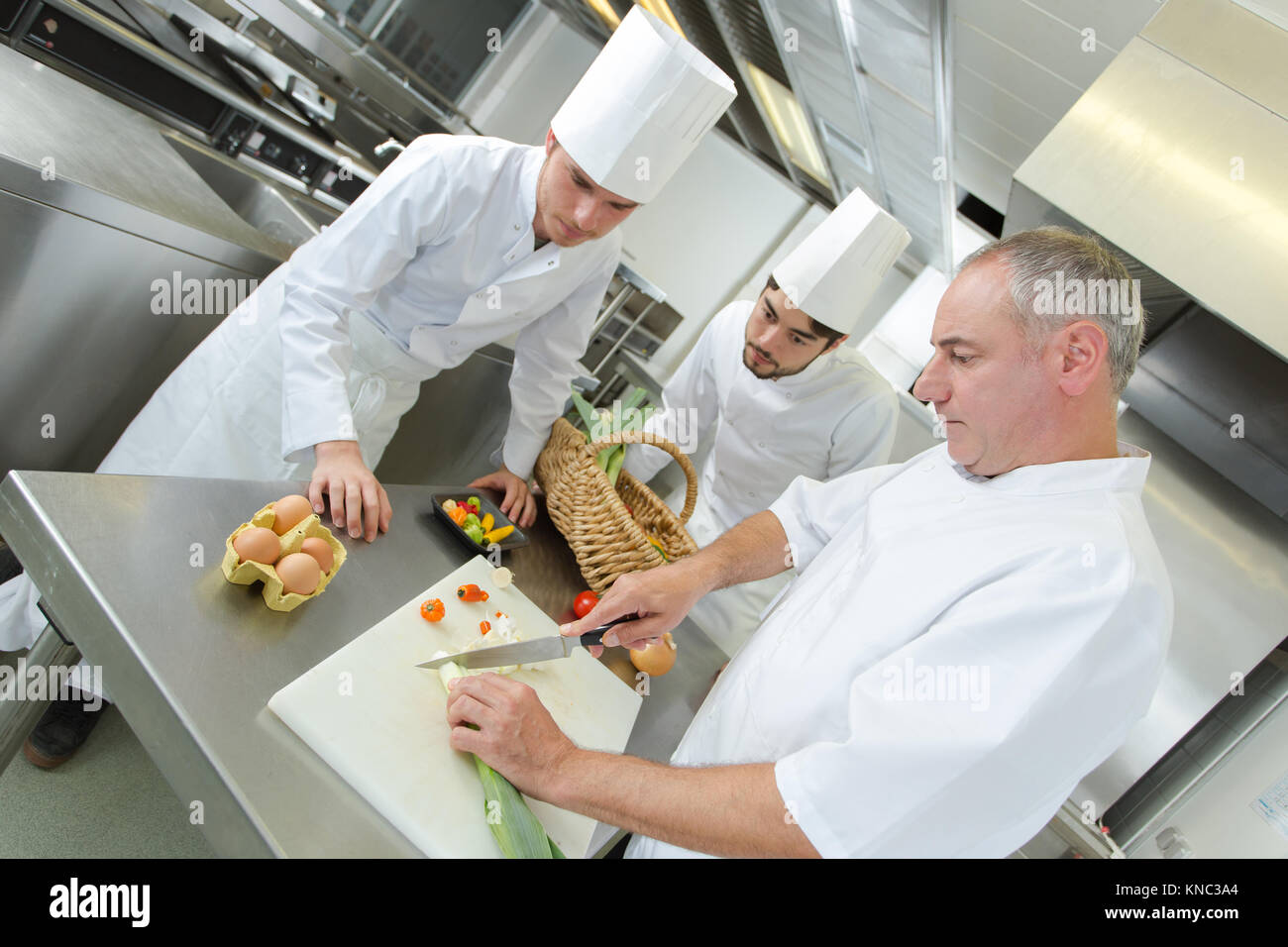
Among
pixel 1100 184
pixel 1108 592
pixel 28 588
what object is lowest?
pixel 28 588

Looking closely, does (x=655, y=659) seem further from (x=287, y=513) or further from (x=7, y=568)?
(x=7, y=568)

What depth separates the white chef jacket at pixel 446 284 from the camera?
1.24m

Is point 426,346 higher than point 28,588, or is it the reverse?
point 426,346

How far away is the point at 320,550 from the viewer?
910 millimetres

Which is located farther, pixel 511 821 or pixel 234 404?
pixel 234 404

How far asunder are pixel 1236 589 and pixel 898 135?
1.95 metres

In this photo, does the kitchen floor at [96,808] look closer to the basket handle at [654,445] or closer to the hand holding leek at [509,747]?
→ the hand holding leek at [509,747]

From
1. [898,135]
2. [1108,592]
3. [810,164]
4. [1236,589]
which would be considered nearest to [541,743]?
[1108,592]

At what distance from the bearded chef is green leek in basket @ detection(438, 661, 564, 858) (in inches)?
18.6

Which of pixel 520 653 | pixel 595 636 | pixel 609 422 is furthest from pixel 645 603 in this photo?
pixel 609 422

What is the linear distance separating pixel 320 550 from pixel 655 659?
1.87ft

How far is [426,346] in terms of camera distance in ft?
4.93

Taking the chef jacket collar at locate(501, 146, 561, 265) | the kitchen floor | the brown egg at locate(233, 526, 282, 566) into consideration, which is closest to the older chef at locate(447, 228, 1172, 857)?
the brown egg at locate(233, 526, 282, 566)
